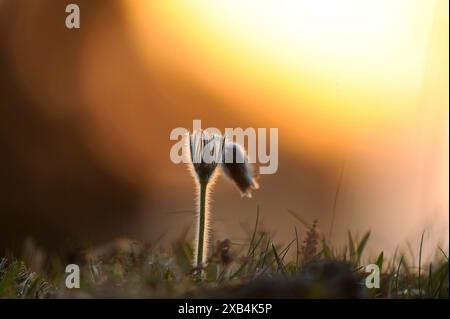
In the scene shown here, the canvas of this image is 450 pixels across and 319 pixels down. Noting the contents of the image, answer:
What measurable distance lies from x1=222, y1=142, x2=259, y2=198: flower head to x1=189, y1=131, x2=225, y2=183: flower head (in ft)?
0.27

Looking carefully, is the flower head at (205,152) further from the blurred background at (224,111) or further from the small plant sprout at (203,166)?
the blurred background at (224,111)

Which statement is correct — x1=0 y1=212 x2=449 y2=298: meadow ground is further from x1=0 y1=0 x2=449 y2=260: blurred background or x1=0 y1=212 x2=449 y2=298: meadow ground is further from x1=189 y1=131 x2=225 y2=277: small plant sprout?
x1=0 y1=0 x2=449 y2=260: blurred background

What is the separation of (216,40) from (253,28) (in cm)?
73

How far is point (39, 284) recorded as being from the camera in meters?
3.93

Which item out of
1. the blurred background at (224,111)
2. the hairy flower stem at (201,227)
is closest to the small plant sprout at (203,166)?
the hairy flower stem at (201,227)

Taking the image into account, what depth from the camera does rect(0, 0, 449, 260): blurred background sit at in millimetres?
7348

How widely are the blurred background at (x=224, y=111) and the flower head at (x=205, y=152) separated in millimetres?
803

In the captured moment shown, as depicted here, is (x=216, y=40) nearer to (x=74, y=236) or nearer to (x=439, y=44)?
(x=439, y=44)

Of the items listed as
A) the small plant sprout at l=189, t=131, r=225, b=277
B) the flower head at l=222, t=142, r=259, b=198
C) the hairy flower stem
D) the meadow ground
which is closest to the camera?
the meadow ground

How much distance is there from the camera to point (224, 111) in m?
10.4

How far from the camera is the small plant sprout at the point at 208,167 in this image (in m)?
4.14

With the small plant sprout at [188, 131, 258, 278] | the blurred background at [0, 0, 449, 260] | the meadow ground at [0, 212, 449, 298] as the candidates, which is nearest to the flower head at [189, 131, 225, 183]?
the small plant sprout at [188, 131, 258, 278]

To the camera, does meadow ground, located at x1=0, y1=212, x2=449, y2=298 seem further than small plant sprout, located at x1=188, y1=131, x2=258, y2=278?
No

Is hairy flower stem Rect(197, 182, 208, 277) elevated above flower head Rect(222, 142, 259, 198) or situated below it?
below
